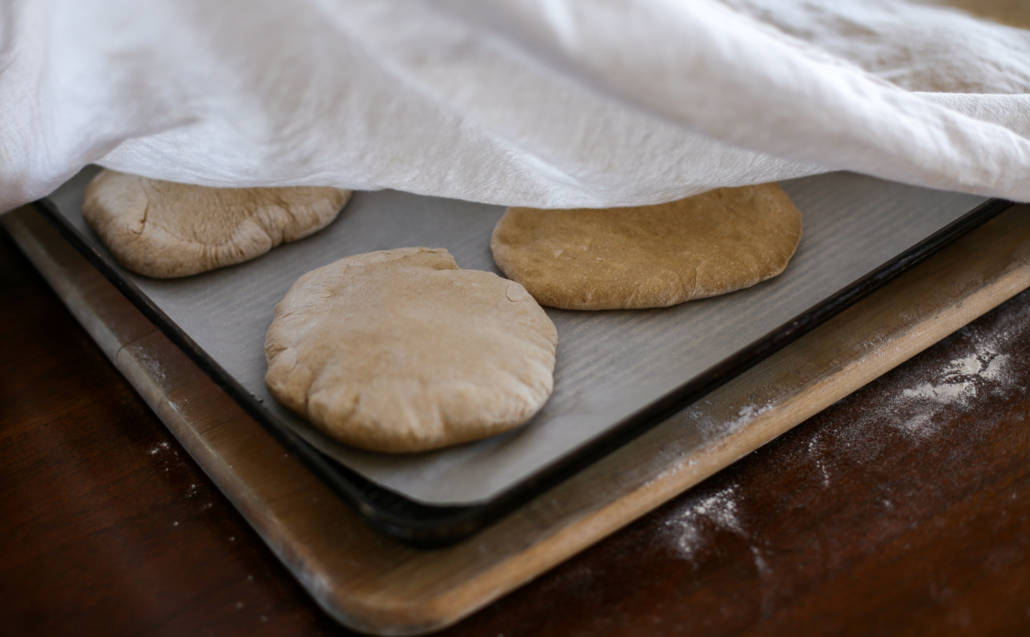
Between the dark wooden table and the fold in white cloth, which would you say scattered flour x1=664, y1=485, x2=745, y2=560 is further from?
the fold in white cloth

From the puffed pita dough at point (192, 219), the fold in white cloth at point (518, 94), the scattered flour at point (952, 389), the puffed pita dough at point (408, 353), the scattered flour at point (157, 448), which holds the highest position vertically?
the fold in white cloth at point (518, 94)

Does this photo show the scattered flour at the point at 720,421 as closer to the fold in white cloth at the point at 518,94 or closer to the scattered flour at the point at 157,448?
the fold in white cloth at the point at 518,94

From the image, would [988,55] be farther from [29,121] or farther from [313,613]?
[29,121]

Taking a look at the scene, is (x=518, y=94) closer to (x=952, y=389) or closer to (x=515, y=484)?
(x=515, y=484)

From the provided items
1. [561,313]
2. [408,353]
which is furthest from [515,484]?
[561,313]

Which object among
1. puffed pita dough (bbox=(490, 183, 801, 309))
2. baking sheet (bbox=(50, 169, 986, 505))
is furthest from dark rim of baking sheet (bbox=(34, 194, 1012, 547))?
puffed pita dough (bbox=(490, 183, 801, 309))

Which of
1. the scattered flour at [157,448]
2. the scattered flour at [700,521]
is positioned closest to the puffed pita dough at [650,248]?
the scattered flour at [700,521]

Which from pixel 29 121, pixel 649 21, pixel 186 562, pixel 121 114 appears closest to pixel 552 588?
pixel 186 562
